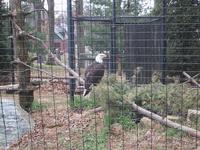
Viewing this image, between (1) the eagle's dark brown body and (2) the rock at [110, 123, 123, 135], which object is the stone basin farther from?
(1) the eagle's dark brown body

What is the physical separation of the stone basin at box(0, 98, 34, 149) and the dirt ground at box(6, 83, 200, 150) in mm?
89

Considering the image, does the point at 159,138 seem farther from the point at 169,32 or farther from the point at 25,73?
the point at 169,32

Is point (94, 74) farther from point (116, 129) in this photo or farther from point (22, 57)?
point (116, 129)

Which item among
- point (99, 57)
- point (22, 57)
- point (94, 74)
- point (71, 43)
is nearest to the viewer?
point (22, 57)

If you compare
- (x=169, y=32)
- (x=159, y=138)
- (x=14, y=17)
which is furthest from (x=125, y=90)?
(x=169, y=32)

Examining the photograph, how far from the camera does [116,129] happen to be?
5145 millimetres

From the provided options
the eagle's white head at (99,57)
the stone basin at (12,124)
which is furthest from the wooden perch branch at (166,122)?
the eagle's white head at (99,57)

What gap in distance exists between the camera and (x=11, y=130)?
5.11 m

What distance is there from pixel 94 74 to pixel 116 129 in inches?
84.1

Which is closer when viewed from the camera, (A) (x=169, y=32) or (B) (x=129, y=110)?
(B) (x=129, y=110)

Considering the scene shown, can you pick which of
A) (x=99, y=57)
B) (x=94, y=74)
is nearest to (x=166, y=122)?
(x=94, y=74)

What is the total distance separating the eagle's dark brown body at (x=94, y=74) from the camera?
685cm

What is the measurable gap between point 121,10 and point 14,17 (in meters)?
3.36

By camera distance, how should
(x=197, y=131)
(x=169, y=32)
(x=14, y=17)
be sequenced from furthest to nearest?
(x=169, y=32), (x=14, y=17), (x=197, y=131)
